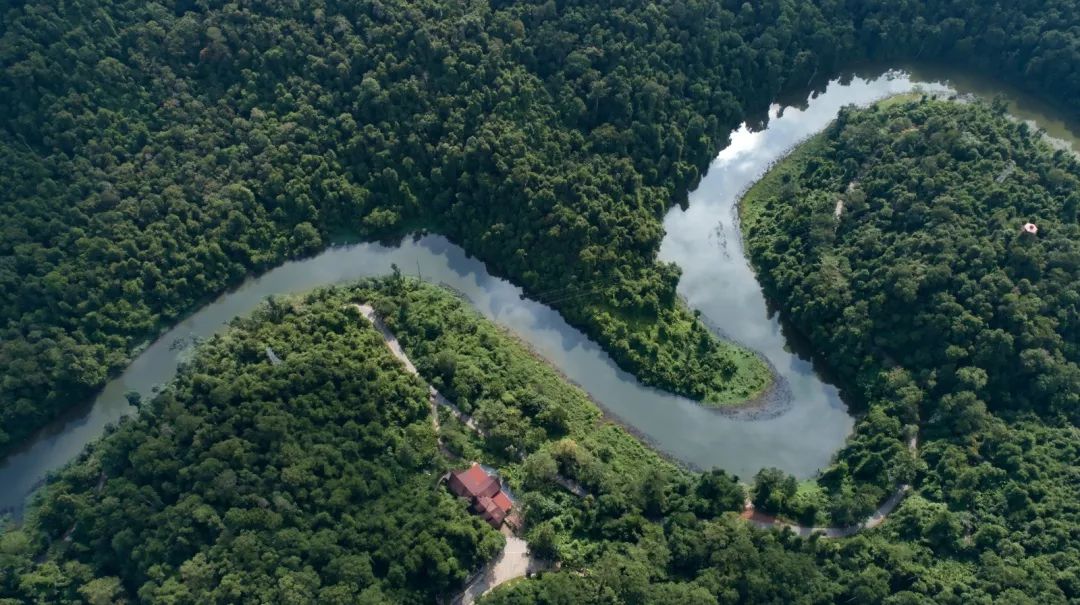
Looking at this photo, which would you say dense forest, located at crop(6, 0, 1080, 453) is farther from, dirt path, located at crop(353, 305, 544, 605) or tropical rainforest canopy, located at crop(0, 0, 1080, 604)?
dirt path, located at crop(353, 305, 544, 605)

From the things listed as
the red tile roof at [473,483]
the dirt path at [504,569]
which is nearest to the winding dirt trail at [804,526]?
the red tile roof at [473,483]

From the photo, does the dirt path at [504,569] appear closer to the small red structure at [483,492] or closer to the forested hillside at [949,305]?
the small red structure at [483,492]

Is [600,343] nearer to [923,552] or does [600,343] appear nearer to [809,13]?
[923,552]

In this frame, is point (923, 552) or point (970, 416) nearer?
point (923, 552)

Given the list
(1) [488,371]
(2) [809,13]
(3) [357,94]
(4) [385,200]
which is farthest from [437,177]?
(2) [809,13]

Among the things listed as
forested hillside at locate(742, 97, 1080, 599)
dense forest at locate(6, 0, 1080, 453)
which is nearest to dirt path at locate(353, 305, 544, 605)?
dense forest at locate(6, 0, 1080, 453)

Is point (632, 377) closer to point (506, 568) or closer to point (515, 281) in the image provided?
point (515, 281)
